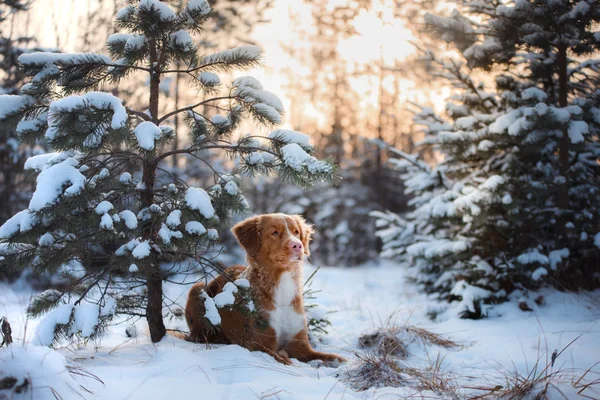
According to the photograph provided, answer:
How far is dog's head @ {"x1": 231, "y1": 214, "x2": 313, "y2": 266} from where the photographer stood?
4211 millimetres

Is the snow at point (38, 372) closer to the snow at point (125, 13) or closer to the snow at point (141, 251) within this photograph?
the snow at point (141, 251)

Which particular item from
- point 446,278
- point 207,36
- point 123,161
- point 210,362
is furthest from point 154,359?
point 207,36

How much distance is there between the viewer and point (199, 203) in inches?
139

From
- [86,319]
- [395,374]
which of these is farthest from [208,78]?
[395,374]

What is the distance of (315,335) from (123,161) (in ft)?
9.46

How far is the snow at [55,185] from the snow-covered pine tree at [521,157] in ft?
15.7

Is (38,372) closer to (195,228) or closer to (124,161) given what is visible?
(195,228)

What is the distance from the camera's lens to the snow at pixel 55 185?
9.96ft

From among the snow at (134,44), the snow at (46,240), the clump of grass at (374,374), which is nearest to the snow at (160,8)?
the snow at (134,44)

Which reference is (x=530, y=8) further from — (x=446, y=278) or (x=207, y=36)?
(x=207, y=36)

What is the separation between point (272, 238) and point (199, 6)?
7.13 ft

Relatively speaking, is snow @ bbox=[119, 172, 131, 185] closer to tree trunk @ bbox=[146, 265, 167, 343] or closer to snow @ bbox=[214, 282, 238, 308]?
tree trunk @ bbox=[146, 265, 167, 343]

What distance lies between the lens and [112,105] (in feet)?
10.6

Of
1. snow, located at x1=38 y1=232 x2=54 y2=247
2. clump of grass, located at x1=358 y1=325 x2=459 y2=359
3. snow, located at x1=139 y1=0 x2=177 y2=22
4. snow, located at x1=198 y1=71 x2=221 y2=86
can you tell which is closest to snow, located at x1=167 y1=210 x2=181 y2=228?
snow, located at x1=38 y1=232 x2=54 y2=247
